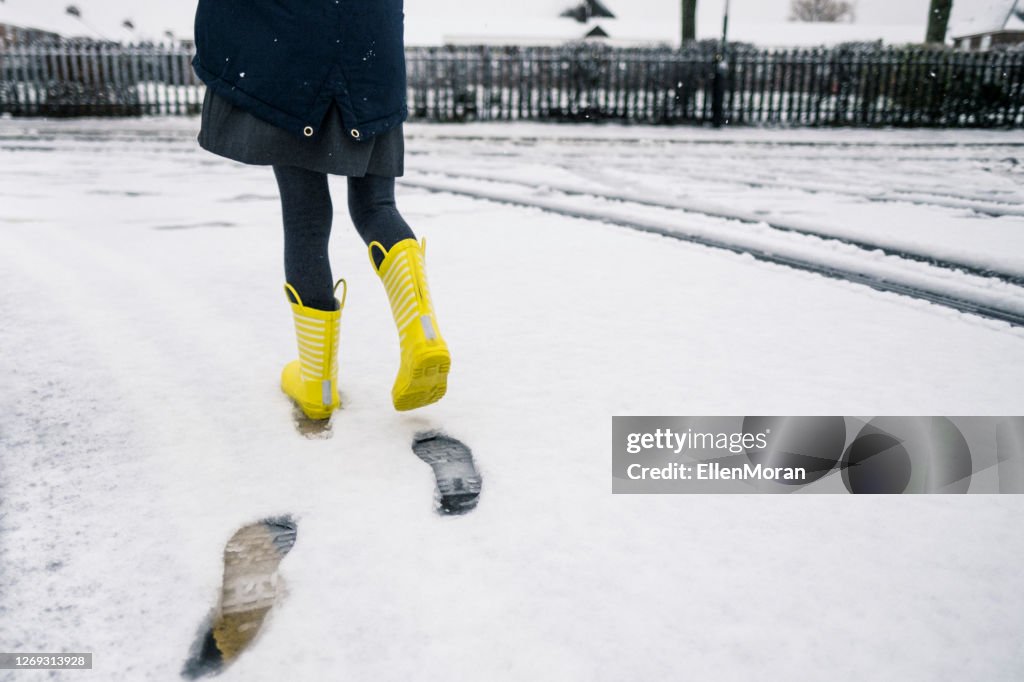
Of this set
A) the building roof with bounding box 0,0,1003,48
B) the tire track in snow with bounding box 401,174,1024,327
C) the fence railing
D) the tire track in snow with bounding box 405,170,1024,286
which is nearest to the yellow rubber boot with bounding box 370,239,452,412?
the tire track in snow with bounding box 401,174,1024,327

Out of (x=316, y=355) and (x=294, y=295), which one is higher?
(x=294, y=295)

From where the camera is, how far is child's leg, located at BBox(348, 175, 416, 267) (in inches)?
56.9

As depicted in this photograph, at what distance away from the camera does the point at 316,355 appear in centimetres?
141

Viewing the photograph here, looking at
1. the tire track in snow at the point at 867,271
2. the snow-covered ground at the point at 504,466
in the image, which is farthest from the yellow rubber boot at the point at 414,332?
the tire track in snow at the point at 867,271

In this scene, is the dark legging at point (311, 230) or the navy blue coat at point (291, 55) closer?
the navy blue coat at point (291, 55)

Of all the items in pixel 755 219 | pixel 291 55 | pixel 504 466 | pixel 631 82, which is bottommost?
pixel 504 466

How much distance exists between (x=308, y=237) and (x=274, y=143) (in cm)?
20

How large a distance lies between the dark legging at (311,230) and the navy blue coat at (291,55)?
13 cm

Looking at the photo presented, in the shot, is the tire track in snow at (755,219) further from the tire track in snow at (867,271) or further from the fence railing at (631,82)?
the fence railing at (631,82)

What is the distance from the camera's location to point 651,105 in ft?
39.1

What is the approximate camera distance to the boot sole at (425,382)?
1.32 meters

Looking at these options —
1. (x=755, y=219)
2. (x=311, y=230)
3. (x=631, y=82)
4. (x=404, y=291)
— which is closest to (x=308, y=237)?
(x=311, y=230)

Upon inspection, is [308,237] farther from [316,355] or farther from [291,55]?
[291,55]

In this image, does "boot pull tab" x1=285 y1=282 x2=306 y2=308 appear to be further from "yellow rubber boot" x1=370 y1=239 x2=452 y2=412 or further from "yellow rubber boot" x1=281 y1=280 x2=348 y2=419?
"yellow rubber boot" x1=370 y1=239 x2=452 y2=412
